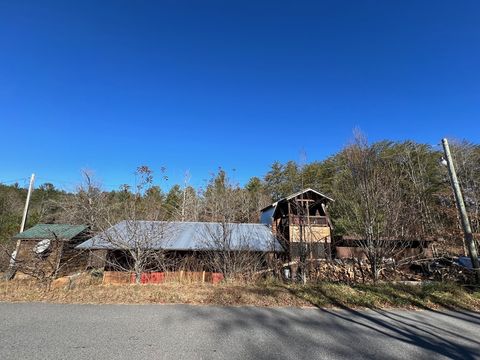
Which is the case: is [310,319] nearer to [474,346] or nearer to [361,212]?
[474,346]

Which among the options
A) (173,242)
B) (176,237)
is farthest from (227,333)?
(176,237)

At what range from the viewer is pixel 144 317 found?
21.3 feet

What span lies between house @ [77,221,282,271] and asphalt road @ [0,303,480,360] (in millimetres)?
4746

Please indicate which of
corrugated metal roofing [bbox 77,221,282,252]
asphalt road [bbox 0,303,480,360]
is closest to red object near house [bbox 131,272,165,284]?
corrugated metal roofing [bbox 77,221,282,252]

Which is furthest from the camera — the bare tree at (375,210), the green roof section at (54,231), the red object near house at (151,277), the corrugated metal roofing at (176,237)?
the green roof section at (54,231)

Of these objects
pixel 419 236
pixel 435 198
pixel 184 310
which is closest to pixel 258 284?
pixel 184 310

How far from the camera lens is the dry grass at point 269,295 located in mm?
7867

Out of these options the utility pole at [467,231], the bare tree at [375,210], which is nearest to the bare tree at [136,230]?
the bare tree at [375,210]

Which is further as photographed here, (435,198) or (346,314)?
(435,198)

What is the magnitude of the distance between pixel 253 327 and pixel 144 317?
263 cm

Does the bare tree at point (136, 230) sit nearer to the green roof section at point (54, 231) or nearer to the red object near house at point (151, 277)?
the red object near house at point (151, 277)

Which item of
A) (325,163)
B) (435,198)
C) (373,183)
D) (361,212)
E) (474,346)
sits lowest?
(474,346)

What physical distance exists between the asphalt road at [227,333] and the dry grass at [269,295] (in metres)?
0.53

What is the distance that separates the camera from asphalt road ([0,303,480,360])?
180 inches
